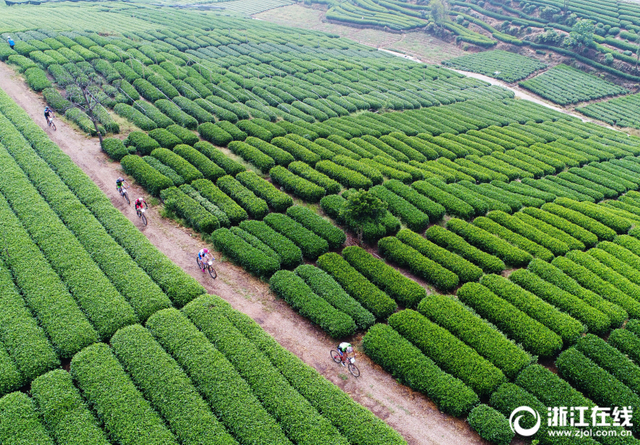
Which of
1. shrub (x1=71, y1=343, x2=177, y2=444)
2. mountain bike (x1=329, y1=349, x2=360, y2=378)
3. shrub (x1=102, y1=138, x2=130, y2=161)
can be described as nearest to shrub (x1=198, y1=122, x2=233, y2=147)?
shrub (x1=102, y1=138, x2=130, y2=161)

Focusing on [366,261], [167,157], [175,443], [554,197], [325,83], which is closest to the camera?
[175,443]

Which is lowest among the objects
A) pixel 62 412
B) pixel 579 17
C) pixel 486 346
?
pixel 62 412

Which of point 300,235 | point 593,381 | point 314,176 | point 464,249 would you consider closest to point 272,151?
point 314,176

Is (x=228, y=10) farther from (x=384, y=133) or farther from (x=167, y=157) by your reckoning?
(x=167, y=157)

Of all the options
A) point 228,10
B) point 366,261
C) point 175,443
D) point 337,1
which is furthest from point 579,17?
point 175,443

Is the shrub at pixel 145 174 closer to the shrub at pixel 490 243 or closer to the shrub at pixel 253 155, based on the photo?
the shrub at pixel 253 155

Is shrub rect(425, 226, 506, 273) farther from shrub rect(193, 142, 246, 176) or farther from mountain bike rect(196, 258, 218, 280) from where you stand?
shrub rect(193, 142, 246, 176)

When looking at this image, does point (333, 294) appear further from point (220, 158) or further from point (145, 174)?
point (145, 174)
